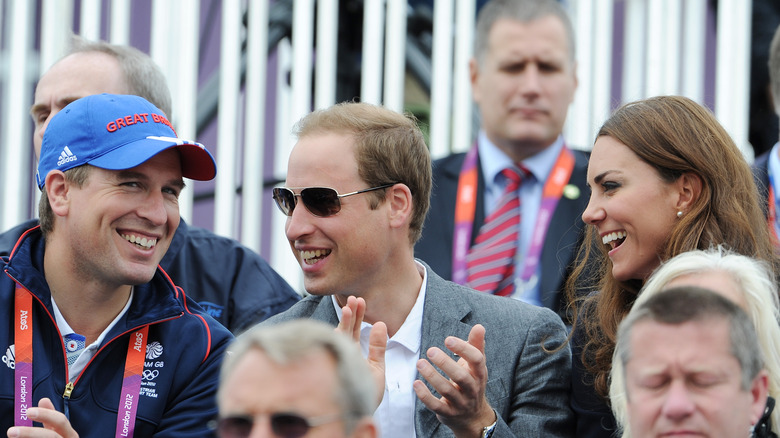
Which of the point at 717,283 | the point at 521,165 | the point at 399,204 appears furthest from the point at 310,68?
the point at 717,283

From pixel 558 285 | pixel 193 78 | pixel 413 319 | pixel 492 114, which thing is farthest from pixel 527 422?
pixel 193 78

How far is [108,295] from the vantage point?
3.88m

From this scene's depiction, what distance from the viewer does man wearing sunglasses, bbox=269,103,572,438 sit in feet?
13.0

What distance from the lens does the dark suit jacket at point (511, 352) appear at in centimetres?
390

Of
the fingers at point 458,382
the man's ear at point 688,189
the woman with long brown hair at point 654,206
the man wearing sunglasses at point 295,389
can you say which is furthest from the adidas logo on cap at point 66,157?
the man's ear at point 688,189

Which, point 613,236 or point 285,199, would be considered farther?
point 285,199

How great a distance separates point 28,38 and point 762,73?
417 cm

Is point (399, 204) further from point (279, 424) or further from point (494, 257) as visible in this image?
point (279, 424)

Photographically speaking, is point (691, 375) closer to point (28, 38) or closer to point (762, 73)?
point (762, 73)

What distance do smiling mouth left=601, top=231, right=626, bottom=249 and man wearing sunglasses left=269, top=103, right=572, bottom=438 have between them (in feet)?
1.23

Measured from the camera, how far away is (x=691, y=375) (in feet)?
9.07

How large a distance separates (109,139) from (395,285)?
1111 millimetres

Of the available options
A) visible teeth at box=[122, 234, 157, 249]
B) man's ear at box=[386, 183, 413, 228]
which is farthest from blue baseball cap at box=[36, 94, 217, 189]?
man's ear at box=[386, 183, 413, 228]

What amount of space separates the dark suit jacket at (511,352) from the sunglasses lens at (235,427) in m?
1.40
